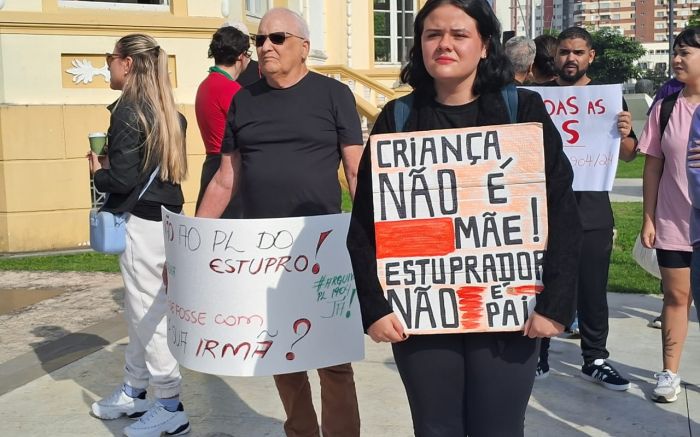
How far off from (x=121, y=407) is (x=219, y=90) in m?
1.87

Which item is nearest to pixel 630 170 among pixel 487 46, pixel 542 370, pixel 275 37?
pixel 542 370

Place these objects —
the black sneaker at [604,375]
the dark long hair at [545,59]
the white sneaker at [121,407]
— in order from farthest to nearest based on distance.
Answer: the dark long hair at [545,59]
the black sneaker at [604,375]
the white sneaker at [121,407]

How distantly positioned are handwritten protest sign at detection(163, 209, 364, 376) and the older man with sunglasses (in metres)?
0.29

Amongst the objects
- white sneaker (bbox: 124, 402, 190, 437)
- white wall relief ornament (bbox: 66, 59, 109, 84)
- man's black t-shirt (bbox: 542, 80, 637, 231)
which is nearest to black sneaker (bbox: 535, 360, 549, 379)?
man's black t-shirt (bbox: 542, 80, 637, 231)

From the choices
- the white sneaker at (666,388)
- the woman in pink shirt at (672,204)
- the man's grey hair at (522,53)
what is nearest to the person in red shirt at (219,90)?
the man's grey hair at (522,53)

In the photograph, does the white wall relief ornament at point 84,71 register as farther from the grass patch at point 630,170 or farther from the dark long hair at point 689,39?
the grass patch at point 630,170

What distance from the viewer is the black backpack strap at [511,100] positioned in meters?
2.76

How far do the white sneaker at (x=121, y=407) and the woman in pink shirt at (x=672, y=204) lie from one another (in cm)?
276

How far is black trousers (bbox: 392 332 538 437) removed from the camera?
2787mm

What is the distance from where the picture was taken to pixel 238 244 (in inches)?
132

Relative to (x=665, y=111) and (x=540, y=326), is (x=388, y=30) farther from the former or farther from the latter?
(x=540, y=326)

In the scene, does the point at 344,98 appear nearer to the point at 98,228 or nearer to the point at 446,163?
the point at 446,163

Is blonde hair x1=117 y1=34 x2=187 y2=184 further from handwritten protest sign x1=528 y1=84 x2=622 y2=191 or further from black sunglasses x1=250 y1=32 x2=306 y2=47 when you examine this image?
handwritten protest sign x1=528 y1=84 x2=622 y2=191

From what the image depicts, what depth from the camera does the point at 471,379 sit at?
2.82 meters
